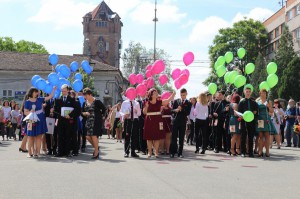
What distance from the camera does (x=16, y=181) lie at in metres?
8.34

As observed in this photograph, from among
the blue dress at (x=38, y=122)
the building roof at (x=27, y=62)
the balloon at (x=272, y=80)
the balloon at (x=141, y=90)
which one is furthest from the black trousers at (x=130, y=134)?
the building roof at (x=27, y=62)

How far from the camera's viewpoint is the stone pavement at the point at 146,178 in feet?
24.2

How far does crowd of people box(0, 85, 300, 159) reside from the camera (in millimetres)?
13078

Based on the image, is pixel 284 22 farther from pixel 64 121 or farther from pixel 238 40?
pixel 64 121

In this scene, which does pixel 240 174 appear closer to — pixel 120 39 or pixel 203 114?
pixel 203 114

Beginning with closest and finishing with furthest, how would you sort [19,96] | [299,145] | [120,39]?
[299,145] → [19,96] → [120,39]

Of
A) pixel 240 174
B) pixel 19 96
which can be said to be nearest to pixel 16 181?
pixel 240 174

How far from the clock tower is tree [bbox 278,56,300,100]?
201 ft

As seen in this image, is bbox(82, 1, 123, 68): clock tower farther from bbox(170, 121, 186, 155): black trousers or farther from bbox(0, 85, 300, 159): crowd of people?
bbox(170, 121, 186, 155): black trousers

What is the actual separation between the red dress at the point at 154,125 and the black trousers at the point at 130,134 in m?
0.38

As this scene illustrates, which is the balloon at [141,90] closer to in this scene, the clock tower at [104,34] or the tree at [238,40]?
the tree at [238,40]

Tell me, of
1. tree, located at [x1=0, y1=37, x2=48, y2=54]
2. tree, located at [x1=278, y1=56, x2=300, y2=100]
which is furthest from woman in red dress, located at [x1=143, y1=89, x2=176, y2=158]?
tree, located at [x1=0, y1=37, x2=48, y2=54]

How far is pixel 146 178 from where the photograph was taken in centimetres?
898

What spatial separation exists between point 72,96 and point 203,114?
12.8ft
